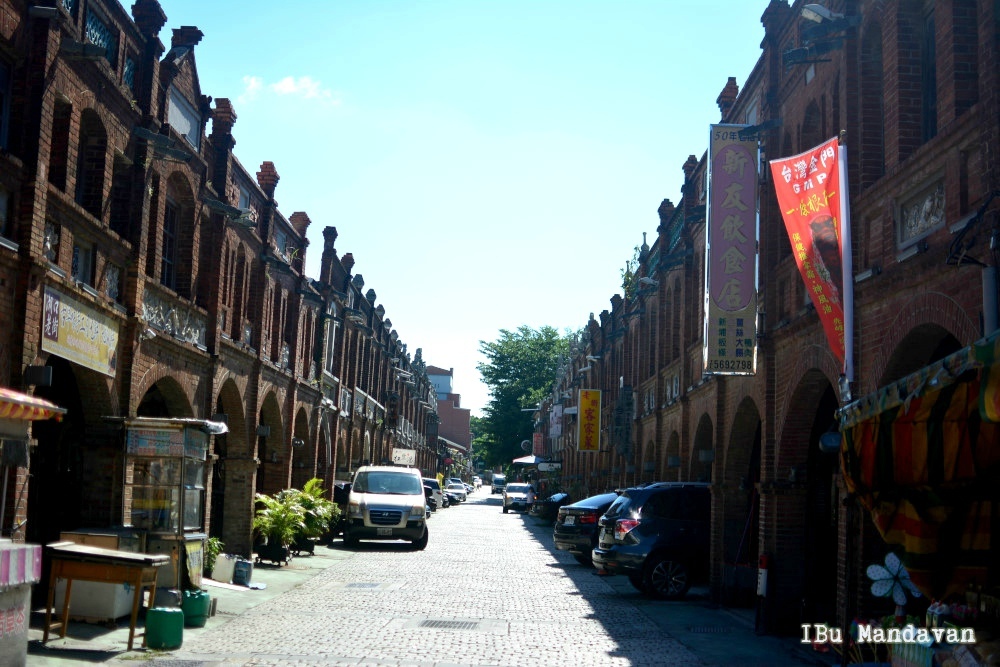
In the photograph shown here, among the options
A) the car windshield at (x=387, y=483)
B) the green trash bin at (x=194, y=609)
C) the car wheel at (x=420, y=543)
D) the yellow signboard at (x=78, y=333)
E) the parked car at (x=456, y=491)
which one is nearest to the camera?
the yellow signboard at (x=78, y=333)

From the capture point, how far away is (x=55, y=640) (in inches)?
435

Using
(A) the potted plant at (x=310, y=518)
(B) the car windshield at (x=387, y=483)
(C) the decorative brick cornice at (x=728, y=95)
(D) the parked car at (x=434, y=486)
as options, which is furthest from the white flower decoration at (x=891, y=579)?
(D) the parked car at (x=434, y=486)

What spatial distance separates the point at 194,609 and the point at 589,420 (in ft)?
90.0

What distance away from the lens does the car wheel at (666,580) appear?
59.4 feet

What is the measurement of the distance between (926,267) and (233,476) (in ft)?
51.2

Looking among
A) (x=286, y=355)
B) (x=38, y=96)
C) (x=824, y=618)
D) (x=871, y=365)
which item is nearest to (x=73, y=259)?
(x=38, y=96)

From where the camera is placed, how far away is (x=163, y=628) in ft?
36.2

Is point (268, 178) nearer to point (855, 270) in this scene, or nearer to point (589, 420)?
point (855, 270)

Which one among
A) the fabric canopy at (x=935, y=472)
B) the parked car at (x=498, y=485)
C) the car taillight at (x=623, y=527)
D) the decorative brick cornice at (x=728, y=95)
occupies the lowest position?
the parked car at (x=498, y=485)

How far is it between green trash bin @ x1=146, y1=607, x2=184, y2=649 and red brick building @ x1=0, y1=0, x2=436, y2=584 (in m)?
1.87

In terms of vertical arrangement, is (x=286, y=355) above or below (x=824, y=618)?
above

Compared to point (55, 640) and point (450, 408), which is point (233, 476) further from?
point (450, 408)

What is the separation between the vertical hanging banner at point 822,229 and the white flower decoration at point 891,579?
3.00 m

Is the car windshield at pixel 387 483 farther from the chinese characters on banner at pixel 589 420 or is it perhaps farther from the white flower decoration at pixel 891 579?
the white flower decoration at pixel 891 579
